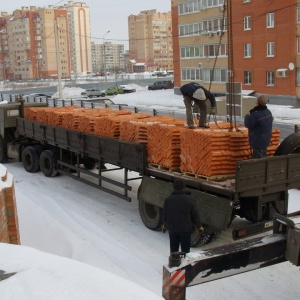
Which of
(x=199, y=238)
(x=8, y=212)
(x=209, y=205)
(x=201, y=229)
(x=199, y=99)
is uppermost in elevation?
(x=199, y=99)

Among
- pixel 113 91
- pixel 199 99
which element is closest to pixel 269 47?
pixel 113 91

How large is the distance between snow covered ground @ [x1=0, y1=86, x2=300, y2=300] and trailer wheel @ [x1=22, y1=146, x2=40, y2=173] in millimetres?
592

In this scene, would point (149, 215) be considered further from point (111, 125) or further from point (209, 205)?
point (111, 125)

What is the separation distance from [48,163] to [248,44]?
31.4 metres

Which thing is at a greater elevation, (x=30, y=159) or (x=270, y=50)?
(x=270, y=50)

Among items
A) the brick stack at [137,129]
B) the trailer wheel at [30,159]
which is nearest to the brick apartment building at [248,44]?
the trailer wheel at [30,159]

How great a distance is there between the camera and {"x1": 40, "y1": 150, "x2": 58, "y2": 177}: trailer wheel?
14.7m

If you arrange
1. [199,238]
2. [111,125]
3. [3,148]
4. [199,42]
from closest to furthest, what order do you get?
[199,238]
[111,125]
[3,148]
[199,42]

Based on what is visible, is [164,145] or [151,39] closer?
[164,145]

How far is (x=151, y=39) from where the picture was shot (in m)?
166

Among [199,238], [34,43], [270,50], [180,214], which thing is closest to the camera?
[180,214]

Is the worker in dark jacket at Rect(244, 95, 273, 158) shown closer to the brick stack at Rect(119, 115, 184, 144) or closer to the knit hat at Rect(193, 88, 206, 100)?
the knit hat at Rect(193, 88, 206, 100)

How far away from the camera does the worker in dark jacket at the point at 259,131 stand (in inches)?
336

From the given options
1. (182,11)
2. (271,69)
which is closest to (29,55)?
(182,11)
